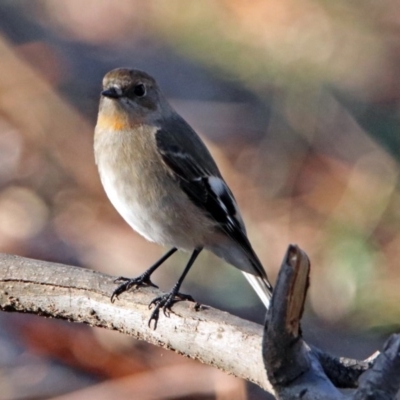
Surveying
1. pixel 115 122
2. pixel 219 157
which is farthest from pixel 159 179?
pixel 219 157

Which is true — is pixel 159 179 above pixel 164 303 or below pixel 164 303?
above

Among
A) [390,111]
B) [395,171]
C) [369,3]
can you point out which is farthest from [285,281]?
[369,3]

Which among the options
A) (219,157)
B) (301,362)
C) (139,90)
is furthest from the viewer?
(219,157)

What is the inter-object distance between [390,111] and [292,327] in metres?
4.63

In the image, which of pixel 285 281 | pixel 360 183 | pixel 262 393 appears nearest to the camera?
pixel 285 281

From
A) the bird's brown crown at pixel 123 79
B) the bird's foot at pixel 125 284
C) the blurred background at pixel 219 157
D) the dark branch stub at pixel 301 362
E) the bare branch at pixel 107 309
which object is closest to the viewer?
the dark branch stub at pixel 301 362

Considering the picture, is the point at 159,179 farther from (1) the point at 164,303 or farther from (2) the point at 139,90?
(1) the point at 164,303

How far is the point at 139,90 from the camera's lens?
13.2ft

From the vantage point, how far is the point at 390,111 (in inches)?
274

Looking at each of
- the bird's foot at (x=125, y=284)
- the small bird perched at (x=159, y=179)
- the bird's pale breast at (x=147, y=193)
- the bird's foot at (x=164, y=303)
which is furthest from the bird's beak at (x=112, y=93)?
the bird's foot at (x=164, y=303)

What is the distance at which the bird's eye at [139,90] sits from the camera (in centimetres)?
402

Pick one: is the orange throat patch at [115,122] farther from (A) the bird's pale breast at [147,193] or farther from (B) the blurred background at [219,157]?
(B) the blurred background at [219,157]

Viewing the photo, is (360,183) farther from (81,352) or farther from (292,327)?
(292,327)

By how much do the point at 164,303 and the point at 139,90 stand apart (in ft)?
3.56
